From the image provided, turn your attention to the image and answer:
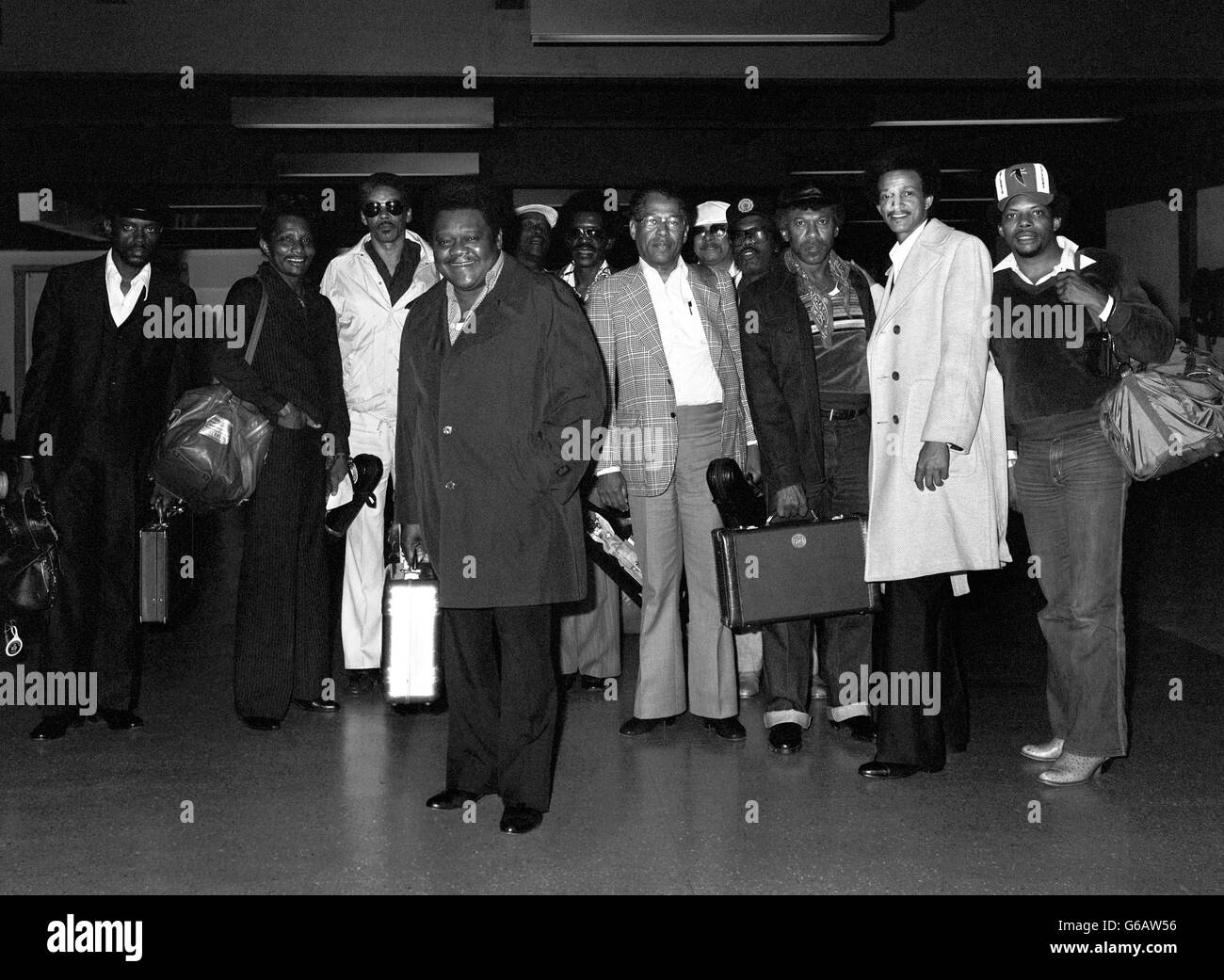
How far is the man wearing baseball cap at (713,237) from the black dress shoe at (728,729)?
1834mm

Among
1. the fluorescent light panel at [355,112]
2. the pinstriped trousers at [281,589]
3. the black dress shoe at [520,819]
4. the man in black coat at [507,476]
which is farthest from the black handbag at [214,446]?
the fluorescent light panel at [355,112]

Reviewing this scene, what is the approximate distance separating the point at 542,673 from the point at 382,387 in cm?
209

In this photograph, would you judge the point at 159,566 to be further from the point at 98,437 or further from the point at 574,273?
the point at 574,273

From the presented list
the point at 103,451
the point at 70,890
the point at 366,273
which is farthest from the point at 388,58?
the point at 70,890

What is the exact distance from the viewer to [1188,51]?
8.56 meters

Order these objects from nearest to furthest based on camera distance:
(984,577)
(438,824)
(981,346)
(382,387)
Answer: (438,824) → (981,346) → (382,387) → (984,577)

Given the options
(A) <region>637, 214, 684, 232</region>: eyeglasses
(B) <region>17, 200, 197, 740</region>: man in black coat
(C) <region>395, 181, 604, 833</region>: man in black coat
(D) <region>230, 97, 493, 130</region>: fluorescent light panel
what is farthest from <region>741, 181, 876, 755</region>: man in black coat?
(D) <region>230, 97, 493, 130</region>: fluorescent light panel

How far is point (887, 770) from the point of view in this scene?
4285 millimetres

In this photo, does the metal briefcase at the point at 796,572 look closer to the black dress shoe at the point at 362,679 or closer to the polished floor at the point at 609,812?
the polished floor at the point at 609,812

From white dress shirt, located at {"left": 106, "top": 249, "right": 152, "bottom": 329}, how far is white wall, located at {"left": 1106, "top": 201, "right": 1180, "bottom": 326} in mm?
13725

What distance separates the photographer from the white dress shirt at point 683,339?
4.75 m

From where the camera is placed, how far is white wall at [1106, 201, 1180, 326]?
1705cm

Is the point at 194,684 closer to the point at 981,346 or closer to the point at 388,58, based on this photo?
the point at 981,346

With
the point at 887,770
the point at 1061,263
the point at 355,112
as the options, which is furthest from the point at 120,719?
the point at 355,112
